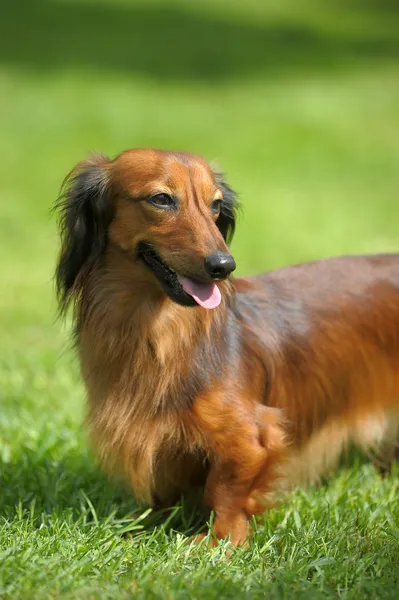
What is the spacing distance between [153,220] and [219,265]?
0.38 m

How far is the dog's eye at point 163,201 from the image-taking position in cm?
338

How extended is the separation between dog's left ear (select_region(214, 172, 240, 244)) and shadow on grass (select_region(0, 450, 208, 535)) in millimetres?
1189

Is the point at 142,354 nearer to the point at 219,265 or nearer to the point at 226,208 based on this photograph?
the point at 219,265

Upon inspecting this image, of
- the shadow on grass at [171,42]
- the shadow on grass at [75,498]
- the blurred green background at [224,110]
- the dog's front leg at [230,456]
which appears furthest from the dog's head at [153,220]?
the shadow on grass at [171,42]

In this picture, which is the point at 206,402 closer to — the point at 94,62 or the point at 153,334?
the point at 153,334

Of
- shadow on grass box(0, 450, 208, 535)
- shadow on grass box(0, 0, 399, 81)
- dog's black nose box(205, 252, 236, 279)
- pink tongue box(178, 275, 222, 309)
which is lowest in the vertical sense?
shadow on grass box(0, 450, 208, 535)

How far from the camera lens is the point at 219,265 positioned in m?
3.15

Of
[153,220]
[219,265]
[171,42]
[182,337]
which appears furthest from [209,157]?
[219,265]

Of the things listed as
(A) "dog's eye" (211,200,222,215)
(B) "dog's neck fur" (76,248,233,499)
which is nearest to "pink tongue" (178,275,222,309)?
(B) "dog's neck fur" (76,248,233,499)

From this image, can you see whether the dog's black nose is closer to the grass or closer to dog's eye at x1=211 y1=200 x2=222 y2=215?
dog's eye at x1=211 y1=200 x2=222 y2=215

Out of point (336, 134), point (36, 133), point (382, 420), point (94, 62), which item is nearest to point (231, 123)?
point (336, 134)

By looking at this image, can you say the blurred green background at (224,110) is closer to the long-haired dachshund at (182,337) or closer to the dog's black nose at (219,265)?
the long-haired dachshund at (182,337)

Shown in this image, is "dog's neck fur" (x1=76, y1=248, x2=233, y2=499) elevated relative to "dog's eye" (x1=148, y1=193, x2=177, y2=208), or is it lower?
lower

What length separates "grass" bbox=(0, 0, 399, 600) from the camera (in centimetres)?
323
